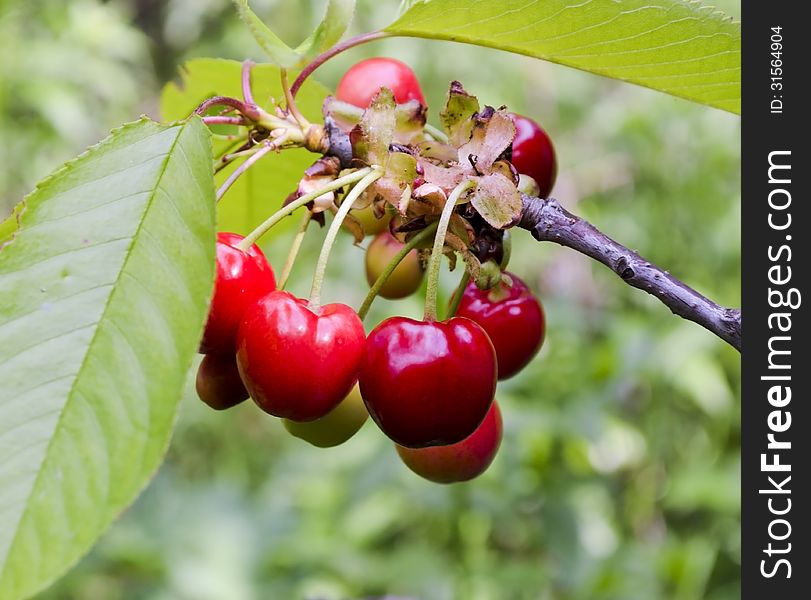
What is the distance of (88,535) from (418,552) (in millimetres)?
1863

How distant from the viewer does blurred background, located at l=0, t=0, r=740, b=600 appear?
2.24m

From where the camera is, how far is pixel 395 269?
942mm

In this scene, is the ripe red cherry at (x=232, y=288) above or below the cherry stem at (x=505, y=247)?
below

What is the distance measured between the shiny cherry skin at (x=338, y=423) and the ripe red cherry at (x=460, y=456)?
77mm

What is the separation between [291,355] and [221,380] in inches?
4.5

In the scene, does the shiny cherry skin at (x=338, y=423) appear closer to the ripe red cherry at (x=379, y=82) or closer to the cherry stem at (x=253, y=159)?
the cherry stem at (x=253, y=159)

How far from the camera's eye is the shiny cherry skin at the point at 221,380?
2.64 feet

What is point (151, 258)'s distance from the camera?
655 millimetres

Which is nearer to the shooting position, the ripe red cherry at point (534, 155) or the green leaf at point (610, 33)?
the green leaf at point (610, 33)

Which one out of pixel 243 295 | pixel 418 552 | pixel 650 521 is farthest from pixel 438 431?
pixel 650 521

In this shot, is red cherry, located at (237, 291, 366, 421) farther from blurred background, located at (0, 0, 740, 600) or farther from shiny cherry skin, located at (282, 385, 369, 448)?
blurred background, located at (0, 0, 740, 600)

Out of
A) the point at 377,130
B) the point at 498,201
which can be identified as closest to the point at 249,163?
the point at 377,130

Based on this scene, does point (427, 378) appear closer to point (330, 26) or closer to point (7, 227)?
point (330, 26)

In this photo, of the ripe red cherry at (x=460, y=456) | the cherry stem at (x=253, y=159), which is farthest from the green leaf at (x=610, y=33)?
the ripe red cherry at (x=460, y=456)
